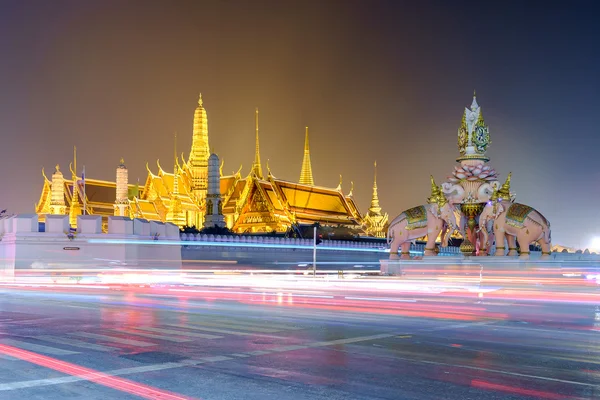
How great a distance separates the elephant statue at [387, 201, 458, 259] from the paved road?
971 cm

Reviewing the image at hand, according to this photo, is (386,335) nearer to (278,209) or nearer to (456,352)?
(456,352)

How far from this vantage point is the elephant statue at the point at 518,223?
914 inches

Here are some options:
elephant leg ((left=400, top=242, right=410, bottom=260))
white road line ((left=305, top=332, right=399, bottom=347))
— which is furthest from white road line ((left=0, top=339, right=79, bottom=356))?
elephant leg ((left=400, top=242, right=410, bottom=260))

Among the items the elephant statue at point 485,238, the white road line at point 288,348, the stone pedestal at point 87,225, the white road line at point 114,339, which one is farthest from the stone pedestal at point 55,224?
the white road line at point 288,348

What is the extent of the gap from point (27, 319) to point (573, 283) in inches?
586

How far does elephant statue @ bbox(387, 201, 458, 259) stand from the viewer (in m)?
24.7

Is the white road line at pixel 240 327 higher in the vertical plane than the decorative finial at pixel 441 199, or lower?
lower

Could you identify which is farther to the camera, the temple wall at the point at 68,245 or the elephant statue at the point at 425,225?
the temple wall at the point at 68,245

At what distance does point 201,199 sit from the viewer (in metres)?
63.2

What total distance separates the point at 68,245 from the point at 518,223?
53.9ft

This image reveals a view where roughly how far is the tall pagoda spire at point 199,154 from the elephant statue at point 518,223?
4158cm

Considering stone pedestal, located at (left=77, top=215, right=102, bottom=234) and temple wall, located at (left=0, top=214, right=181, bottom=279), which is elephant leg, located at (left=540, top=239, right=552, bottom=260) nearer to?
temple wall, located at (left=0, top=214, right=181, bottom=279)

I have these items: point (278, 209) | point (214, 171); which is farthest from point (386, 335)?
point (278, 209)

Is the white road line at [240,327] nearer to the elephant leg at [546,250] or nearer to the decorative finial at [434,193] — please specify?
the decorative finial at [434,193]
